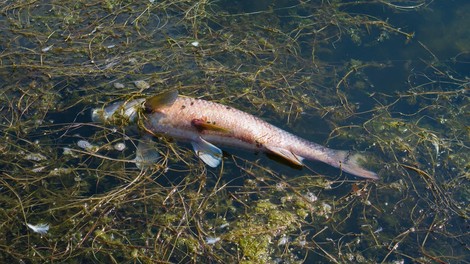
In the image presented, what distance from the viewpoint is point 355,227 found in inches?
150

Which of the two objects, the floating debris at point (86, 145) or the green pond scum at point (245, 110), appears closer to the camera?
the green pond scum at point (245, 110)

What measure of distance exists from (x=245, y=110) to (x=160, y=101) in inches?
31.5

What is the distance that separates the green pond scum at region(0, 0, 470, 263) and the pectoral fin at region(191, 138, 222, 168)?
0.06m

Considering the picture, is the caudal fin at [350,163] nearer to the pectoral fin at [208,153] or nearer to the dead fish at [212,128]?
the dead fish at [212,128]

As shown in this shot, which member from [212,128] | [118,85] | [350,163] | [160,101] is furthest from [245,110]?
[118,85]

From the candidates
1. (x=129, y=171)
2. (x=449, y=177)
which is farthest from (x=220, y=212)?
(x=449, y=177)

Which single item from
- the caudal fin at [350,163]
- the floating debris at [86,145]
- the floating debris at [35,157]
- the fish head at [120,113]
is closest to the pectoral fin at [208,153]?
the fish head at [120,113]

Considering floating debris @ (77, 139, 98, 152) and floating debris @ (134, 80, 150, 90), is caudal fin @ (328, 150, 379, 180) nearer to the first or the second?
floating debris @ (134, 80, 150, 90)

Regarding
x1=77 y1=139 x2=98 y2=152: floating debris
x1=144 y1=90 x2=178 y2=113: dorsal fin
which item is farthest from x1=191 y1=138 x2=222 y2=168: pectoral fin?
x1=77 y1=139 x2=98 y2=152: floating debris

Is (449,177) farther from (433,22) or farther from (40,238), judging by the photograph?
(40,238)

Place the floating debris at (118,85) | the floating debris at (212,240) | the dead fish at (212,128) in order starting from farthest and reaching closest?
the floating debris at (118,85) → the dead fish at (212,128) → the floating debris at (212,240)

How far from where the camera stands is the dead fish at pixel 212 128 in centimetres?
388

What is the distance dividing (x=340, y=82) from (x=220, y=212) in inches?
69.2

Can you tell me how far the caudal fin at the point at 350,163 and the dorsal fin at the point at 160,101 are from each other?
1.27m
